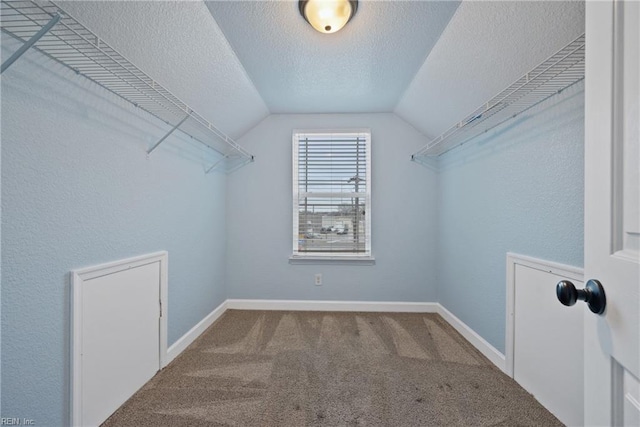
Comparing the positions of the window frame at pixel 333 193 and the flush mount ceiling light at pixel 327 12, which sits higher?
the flush mount ceiling light at pixel 327 12

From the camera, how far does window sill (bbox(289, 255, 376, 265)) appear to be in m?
2.72

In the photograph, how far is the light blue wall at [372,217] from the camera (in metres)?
2.70

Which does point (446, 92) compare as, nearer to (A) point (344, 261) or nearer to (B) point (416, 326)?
(A) point (344, 261)

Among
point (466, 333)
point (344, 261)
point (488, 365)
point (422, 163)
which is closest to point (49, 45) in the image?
point (344, 261)

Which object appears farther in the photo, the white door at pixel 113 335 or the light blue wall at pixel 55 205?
the white door at pixel 113 335

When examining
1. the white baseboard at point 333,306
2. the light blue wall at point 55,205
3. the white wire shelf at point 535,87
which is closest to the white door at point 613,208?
the white wire shelf at point 535,87

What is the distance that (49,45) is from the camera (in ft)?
3.19

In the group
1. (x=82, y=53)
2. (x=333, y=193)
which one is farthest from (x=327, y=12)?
(x=333, y=193)

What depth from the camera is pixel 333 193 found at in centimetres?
281

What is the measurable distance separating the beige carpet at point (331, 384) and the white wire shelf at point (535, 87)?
5.54ft

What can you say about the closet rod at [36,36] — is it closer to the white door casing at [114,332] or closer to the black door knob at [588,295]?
the white door casing at [114,332]

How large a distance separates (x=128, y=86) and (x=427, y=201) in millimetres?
2638

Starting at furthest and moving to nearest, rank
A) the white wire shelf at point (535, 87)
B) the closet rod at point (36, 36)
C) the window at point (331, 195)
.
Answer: the window at point (331, 195) → the white wire shelf at point (535, 87) → the closet rod at point (36, 36)

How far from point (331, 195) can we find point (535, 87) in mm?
1880
